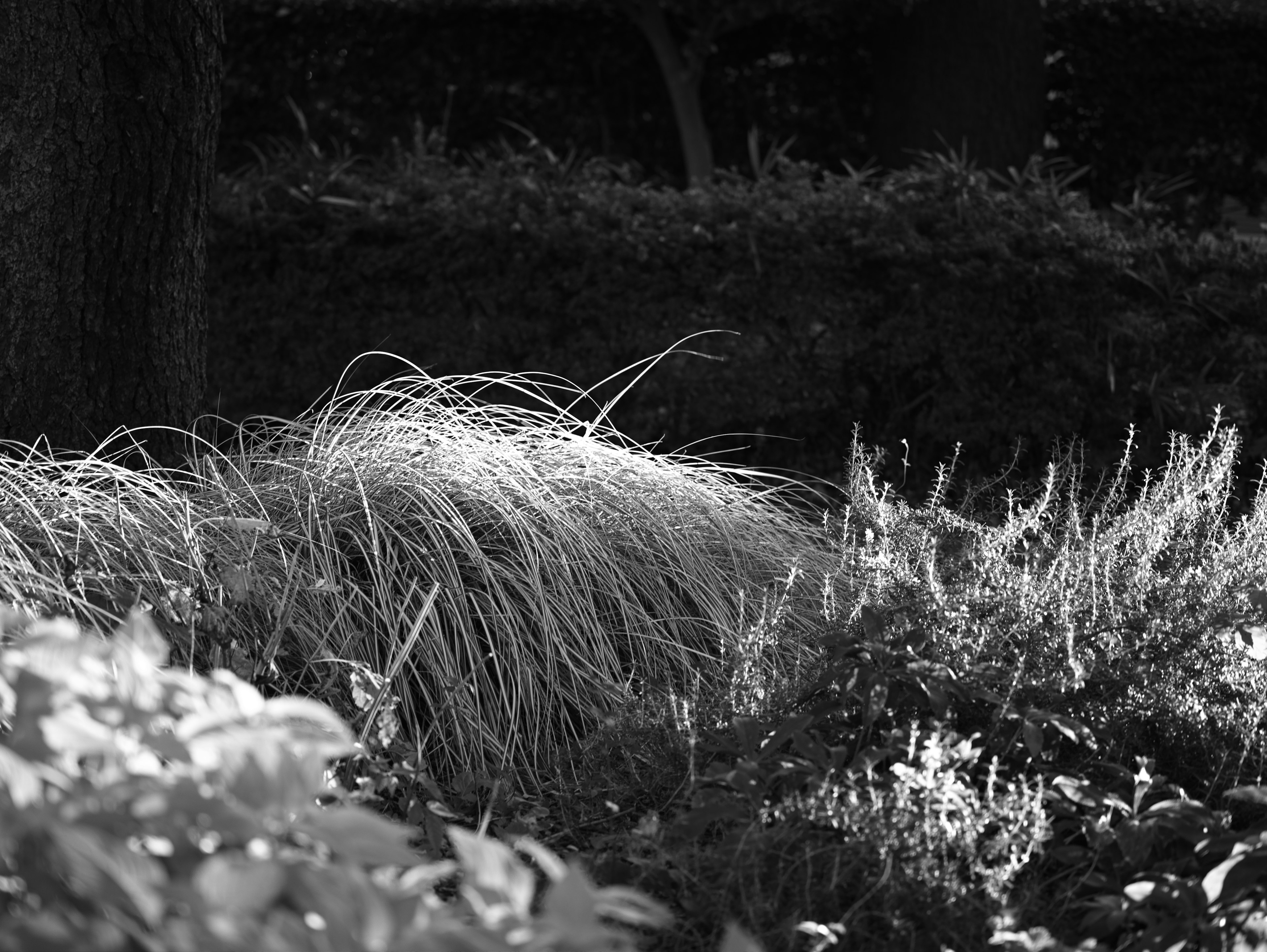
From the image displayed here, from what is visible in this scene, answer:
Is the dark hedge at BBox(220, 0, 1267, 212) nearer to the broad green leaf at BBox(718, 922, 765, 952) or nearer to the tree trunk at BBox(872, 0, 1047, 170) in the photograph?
the tree trunk at BBox(872, 0, 1047, 170)

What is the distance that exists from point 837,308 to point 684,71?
3186 millimetres

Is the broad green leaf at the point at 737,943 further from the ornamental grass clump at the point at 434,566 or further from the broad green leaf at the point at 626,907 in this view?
the ornamental grass clump at the point at 434,566

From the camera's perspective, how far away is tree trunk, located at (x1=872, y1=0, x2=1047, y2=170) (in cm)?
704

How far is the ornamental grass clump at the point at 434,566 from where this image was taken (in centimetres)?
273

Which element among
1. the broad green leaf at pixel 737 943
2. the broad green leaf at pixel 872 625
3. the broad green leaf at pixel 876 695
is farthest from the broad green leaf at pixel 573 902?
the broad green leaf at pixel 872 625

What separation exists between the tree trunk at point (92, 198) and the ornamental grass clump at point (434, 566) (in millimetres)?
186

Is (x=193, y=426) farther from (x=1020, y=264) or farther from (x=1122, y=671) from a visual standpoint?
(x=1020, y=264)

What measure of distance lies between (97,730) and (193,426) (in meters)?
2.49

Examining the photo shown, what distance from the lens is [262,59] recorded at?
8.03 m

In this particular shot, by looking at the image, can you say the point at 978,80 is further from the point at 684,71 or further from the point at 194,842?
the point at 194,842

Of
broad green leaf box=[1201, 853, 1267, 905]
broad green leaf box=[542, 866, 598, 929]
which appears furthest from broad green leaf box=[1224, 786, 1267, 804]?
broad green leaf box=[542, 866, 598, 929]

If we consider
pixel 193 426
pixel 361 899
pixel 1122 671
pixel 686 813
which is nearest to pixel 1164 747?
pixel 1122 671

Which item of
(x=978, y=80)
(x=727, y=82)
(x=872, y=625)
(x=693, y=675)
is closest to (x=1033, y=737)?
(x=872, y=625)

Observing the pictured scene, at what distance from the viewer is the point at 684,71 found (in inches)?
298
